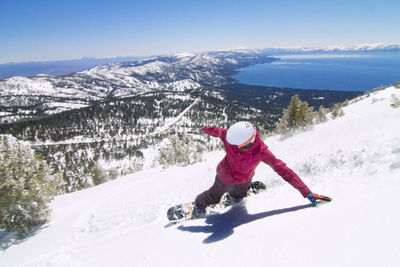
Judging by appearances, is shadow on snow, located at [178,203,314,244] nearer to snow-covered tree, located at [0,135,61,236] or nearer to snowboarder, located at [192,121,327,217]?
snowboarder, located at [192,121,327,217]

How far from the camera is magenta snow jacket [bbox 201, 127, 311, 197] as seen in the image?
4.04 m

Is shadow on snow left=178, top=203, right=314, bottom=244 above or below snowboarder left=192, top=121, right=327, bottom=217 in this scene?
below

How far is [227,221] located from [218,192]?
2.57ft

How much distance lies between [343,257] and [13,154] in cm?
1928

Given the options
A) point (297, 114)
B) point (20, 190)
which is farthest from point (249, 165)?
point (297, 114)

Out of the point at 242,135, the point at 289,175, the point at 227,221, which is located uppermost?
the point at 242,135

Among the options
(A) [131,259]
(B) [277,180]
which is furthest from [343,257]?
(B) [277,180]

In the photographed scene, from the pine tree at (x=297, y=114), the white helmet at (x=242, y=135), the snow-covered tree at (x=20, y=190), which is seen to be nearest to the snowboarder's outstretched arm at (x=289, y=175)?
the white helmet at (x=242, y=135)

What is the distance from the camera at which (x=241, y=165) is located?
4.54m

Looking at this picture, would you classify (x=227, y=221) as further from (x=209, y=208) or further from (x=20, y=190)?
(x=20, y=190)

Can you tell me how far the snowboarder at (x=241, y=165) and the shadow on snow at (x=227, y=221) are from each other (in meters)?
0.42

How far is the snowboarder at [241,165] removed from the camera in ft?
13.2

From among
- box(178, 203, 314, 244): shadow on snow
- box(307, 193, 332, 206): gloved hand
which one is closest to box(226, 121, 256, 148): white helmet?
box(307, 193, 332, 206): gloved hand

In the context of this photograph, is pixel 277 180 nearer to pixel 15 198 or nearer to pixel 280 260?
pixel 280 260
